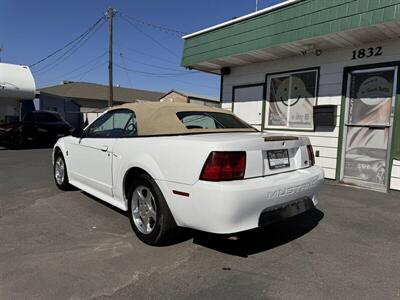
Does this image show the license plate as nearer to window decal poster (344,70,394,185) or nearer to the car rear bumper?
the car rear bumper

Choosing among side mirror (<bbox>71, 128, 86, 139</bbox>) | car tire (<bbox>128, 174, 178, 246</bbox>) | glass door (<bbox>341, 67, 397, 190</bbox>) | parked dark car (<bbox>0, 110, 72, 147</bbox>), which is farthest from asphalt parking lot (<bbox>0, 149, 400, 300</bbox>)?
parked dark car (<bbox>0, 110, 72, 147</bbox>)

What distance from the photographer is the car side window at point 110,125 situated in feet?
14.8

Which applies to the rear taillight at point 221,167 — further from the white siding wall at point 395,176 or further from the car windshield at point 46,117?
the car windshield at point 46,117

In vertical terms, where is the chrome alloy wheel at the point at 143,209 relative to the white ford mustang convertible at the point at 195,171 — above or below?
below

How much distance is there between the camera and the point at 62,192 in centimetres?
607

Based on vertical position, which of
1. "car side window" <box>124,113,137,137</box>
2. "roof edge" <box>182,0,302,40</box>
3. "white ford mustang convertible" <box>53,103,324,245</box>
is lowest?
"white ford mustang convertible" <box>53,103,324,245</box>

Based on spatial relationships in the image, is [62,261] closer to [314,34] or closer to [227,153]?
[227,153]

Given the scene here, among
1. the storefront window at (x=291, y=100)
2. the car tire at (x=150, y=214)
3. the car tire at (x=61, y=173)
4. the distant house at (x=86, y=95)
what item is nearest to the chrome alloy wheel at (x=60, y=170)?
the car tire at (x=61, y=173)

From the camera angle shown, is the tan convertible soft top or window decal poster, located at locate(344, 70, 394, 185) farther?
window decal poster, located at locate(344, 70, 394, 185)

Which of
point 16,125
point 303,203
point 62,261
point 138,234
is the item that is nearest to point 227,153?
point 303,203

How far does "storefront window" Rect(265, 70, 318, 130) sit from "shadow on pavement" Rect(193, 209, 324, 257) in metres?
3.77

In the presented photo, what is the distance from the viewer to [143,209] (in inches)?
152

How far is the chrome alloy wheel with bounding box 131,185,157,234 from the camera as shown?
373cm

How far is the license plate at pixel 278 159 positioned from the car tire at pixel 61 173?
378 cm
